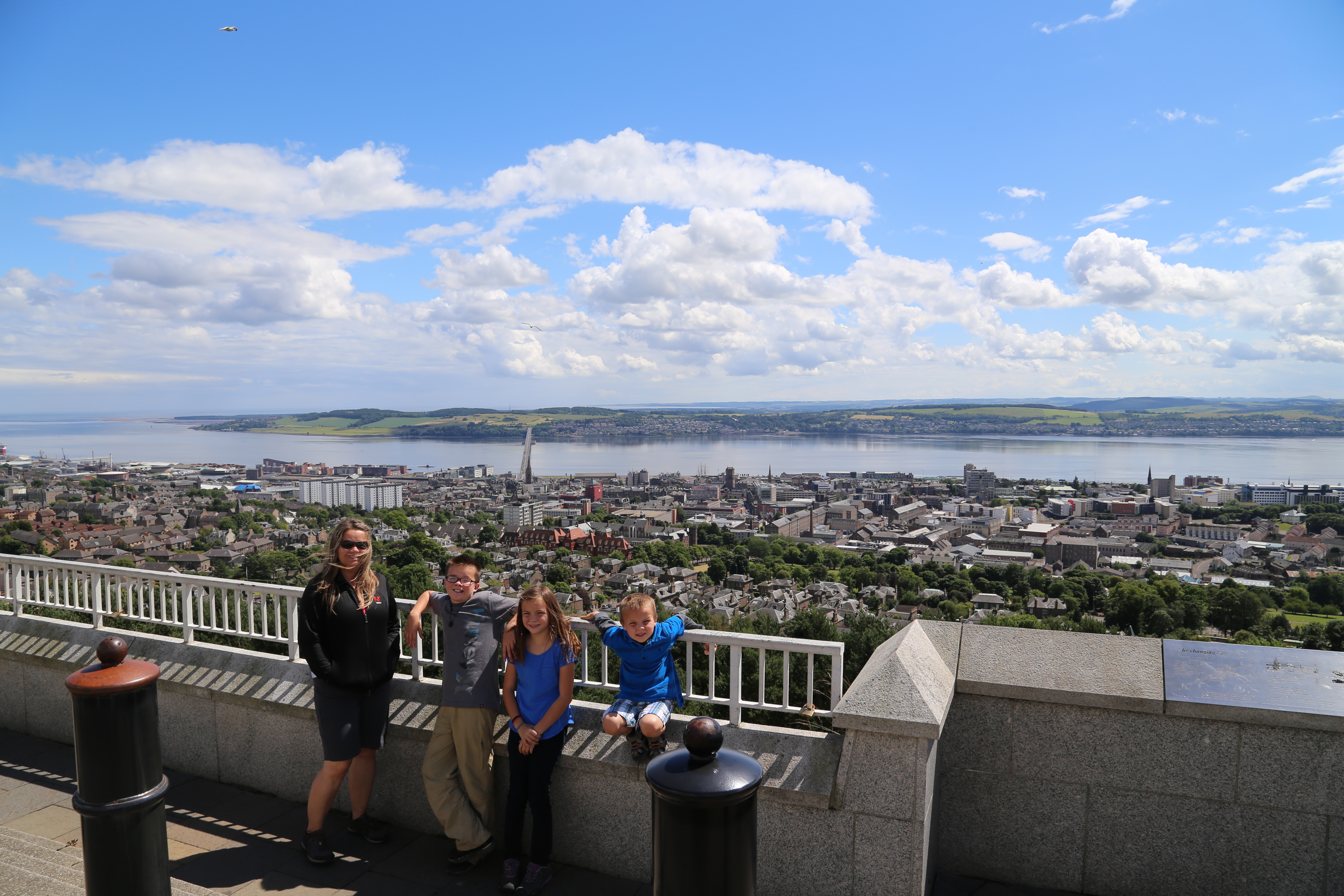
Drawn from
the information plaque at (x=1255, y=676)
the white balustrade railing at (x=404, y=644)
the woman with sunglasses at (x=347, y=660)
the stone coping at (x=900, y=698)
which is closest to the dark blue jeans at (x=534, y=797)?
the white balustrade railing at (x=404, y=644)

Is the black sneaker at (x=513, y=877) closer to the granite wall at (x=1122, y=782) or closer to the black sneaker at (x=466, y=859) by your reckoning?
the black sneaker at (x=466, y=859)

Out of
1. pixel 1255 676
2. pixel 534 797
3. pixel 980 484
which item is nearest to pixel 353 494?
pixel 534 797

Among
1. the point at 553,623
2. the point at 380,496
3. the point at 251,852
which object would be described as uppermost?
the point at 553,623

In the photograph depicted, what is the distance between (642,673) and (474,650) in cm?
83

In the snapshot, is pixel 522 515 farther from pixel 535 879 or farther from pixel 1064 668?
pixel 1064 668

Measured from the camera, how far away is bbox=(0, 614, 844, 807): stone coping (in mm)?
3203

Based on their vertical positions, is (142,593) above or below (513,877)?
above

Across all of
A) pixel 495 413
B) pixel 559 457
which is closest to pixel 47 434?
pixel 495 413

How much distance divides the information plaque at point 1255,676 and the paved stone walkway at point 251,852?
258cm

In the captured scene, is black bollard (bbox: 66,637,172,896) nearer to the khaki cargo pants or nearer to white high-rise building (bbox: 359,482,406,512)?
the khaki cargo pants

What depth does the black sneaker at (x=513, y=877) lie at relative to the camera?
334 cm

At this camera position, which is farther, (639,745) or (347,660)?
(347,660)

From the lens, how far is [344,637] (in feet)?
11.5

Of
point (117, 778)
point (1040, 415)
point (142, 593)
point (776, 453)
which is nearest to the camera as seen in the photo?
point (117, 778)
